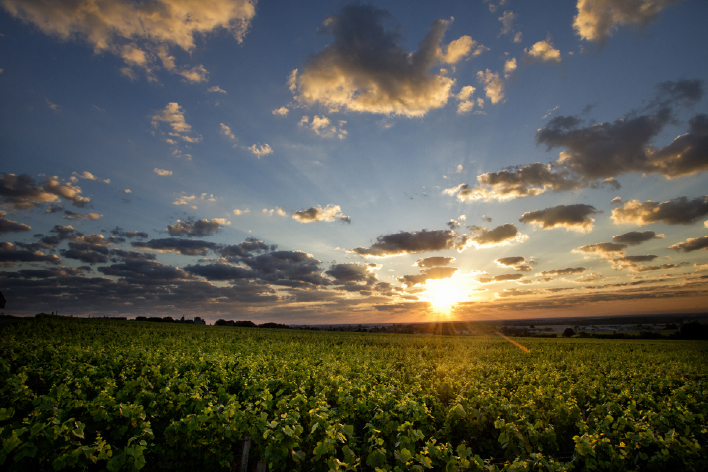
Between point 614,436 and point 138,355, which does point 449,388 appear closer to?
point 614,436

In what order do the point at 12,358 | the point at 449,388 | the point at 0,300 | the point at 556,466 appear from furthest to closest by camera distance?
the point at 0,300 → the point at 12,358 → the point at 449,388 → the point at 556,466

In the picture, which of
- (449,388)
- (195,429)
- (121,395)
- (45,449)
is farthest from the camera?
(449,388)

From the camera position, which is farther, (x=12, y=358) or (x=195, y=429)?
(x=12, y=358)

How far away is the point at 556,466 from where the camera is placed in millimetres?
4977

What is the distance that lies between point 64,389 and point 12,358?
28.1 ft

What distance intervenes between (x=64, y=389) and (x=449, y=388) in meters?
11.5

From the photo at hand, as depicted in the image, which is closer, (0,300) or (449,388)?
(449,388)

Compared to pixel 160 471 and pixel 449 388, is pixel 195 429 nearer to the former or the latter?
pixel 160 471

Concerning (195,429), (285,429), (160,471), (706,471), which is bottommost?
(160,471)

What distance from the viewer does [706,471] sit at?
5.79 m

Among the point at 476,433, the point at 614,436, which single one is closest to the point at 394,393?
the point at 476,433

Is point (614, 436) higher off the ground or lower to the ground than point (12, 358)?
lower

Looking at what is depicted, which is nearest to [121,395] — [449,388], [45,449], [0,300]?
[45,449]

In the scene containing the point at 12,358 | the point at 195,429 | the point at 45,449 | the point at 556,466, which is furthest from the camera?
the point at 12,358
